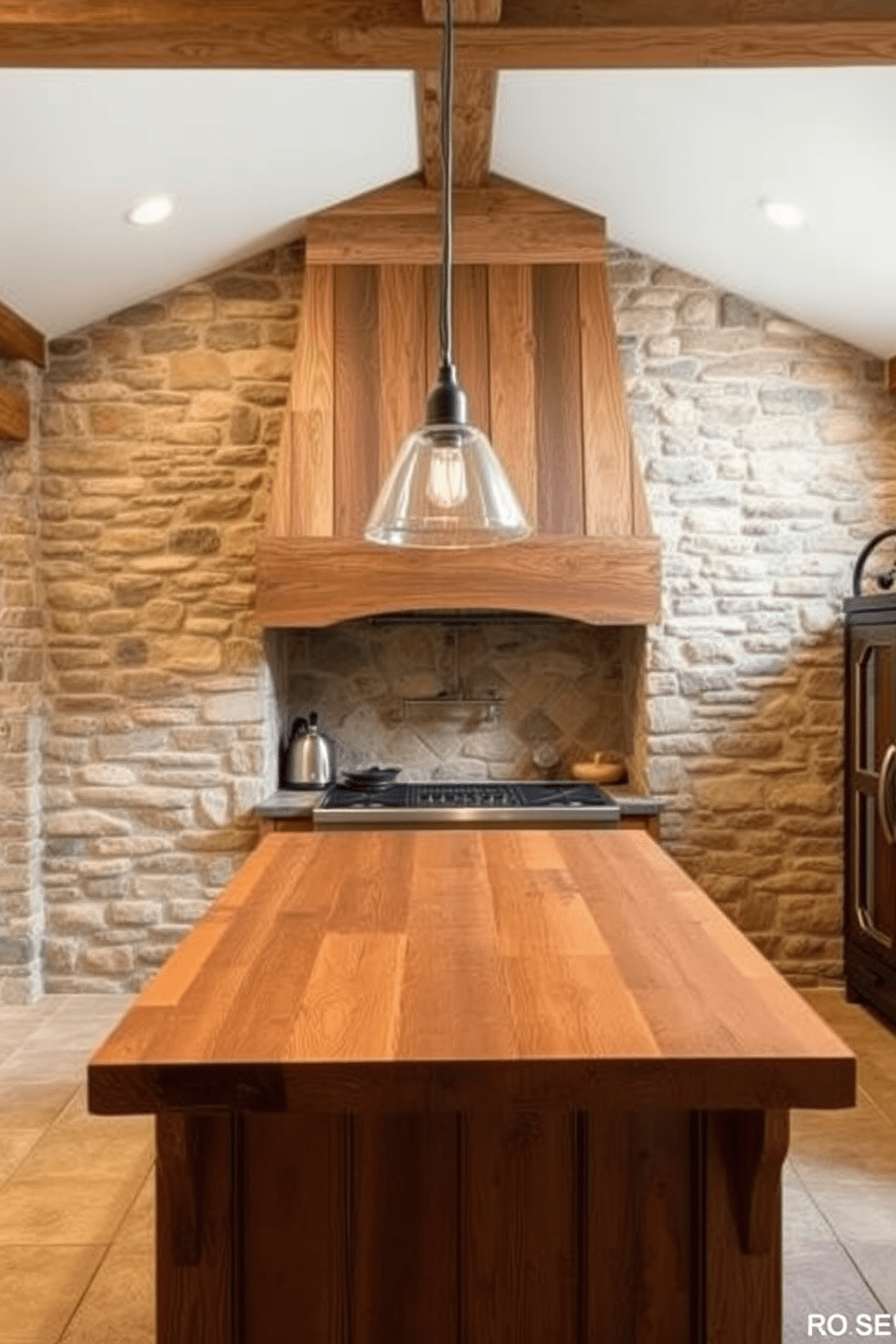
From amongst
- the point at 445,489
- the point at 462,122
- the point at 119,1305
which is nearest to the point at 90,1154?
the point at 119,1305

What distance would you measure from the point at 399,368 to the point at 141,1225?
9.94 feet

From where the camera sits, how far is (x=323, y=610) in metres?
4.30

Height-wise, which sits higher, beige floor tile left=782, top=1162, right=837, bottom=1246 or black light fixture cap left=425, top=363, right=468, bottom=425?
black light fixture cap left=425, top=363, right=468, bottom=425

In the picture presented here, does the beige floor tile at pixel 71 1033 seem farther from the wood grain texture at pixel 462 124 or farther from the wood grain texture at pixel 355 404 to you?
the wood grain texture at pixel 462 124

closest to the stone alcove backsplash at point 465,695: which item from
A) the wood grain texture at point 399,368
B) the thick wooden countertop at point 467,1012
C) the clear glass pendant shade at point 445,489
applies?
the wood grain texture at point 399,368

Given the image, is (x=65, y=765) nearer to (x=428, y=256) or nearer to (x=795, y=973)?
(x=428, y=256)

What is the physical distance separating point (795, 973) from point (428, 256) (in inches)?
127

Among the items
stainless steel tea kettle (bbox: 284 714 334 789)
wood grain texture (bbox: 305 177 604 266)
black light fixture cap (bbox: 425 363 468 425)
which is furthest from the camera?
stainless steel tea kettle (bbox: 284 714 334 789)

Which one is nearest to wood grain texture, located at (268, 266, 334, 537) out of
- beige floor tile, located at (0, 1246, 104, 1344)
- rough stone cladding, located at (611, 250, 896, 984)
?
rough stone cladding, located at (611, 250, 896, 984)

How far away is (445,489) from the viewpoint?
239 centimetres

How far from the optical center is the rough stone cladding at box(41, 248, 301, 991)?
4.67 m

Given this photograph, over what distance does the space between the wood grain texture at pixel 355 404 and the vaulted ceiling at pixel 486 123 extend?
0.40 m

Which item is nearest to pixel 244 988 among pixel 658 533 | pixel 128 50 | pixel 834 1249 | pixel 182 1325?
pixel 182 1325

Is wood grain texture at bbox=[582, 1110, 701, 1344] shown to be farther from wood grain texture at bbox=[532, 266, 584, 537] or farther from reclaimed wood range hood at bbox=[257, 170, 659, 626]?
wood grain texture at bbox=[532, 266, 584, 537]
